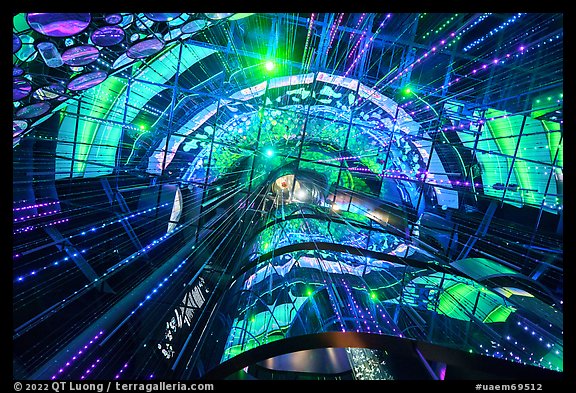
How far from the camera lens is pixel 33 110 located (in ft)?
8.66

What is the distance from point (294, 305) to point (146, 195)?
3341 mm

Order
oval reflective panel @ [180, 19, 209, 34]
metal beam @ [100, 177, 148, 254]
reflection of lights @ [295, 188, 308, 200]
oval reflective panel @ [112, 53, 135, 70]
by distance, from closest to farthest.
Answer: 1. oval reflective panel @ [180, 19, 209, 34]
2. oval reflective panel @ [112, 53, 135, 70]
3. metal beam @ [100, 177, 148, 254]
4. reflection of lights @ [295, 188, 308, 200]

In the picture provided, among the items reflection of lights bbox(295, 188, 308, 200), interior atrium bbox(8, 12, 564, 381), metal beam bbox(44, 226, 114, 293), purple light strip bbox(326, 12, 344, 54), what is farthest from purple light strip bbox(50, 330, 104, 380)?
purple light strip bbox(326, 12, 344, 54)

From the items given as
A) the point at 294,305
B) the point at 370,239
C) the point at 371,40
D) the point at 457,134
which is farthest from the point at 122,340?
the point at 457,134

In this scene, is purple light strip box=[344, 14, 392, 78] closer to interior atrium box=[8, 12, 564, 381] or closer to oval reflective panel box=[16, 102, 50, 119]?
interior atrium box=[8, 12, 564, 381]

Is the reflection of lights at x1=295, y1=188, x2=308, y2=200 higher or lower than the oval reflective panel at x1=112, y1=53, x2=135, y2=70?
lower

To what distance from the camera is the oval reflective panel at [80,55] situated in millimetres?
2137

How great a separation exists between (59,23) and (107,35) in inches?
15.0

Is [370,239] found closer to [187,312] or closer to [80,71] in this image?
[187,312]

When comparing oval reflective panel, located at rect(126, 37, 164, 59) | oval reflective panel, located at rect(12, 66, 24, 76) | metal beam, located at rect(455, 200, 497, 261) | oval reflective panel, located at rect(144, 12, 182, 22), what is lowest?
metal beam, located at rect(455, 200, 497, 261)

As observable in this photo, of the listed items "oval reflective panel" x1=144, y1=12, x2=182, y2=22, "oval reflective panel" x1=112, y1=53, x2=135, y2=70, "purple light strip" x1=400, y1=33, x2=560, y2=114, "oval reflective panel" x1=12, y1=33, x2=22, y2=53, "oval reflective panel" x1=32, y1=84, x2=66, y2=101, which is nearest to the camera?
"oval reflective panel" x1=12, y1=33, x2=22, y2=53

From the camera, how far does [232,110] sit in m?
4.55

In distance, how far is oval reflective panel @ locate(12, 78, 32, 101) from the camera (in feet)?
7.23

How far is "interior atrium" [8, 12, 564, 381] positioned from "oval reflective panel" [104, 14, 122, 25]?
0.06 ft
